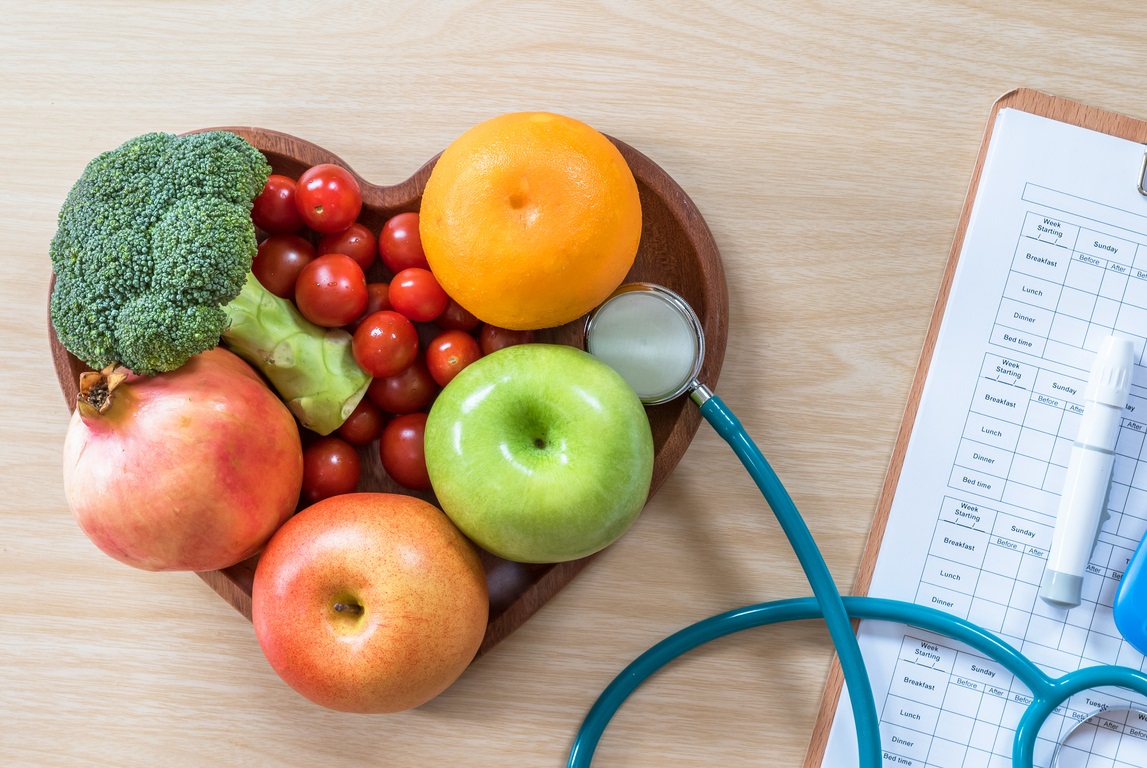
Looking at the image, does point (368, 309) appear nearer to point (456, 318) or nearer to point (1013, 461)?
point (456, 318)

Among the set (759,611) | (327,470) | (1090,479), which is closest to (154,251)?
(327,470)

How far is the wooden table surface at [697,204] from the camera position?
0.74m

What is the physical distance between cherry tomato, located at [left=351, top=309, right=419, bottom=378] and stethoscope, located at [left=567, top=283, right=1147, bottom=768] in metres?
0.16

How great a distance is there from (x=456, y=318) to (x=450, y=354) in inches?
1.6

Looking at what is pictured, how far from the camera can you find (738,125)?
2.50ft

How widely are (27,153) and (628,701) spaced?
2.47ft

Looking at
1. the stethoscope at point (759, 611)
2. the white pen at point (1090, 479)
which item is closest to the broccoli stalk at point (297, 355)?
the stethoscope at point (759, 611)

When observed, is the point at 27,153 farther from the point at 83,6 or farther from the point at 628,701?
the point at 628,701

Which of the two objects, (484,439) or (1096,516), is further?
(1096,516)

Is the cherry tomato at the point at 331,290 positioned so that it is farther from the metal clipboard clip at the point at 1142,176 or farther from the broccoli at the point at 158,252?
the metal clipboard clip at the point at 1142,176

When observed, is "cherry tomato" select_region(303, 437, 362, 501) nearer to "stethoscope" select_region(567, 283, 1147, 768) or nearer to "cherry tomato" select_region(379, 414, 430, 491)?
"cherry tomato" select_region(379, 414, 430, 491)

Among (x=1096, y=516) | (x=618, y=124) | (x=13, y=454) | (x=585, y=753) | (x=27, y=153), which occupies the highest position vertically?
(x=618, y=124)

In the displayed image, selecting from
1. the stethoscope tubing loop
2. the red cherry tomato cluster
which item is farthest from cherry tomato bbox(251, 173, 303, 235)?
the stethoscope tubing loop

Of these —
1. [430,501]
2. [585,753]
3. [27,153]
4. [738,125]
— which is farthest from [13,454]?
[738,125]
